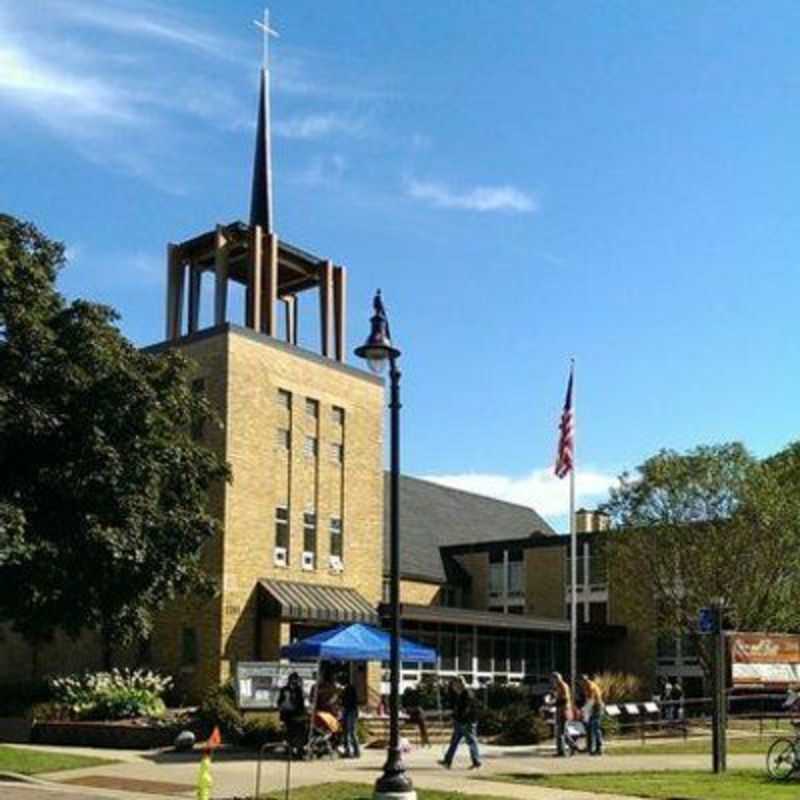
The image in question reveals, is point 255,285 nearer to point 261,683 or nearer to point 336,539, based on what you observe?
point 336,539

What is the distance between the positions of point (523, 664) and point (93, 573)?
102 ft

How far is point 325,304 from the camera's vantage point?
43.8 m

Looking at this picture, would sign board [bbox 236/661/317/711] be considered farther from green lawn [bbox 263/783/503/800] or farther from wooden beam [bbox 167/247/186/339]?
wooden beam [bbox 167/247/186/339]

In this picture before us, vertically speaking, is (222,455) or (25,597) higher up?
(222,455)

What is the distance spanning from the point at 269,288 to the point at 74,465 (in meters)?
18.3

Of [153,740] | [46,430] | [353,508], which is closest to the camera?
[46,430]

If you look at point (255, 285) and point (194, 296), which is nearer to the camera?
point (255, 285)

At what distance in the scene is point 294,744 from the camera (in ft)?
78.0

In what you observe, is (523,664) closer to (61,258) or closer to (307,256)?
(307,256)

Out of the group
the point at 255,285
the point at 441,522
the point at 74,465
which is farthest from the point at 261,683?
the point at 441,522

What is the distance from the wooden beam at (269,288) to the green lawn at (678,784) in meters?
22.2

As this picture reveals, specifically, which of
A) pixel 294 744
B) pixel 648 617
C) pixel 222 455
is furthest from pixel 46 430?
pixel 648 617

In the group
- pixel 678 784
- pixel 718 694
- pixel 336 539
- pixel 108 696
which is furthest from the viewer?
pixel 336 539

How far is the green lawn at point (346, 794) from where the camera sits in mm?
18109
